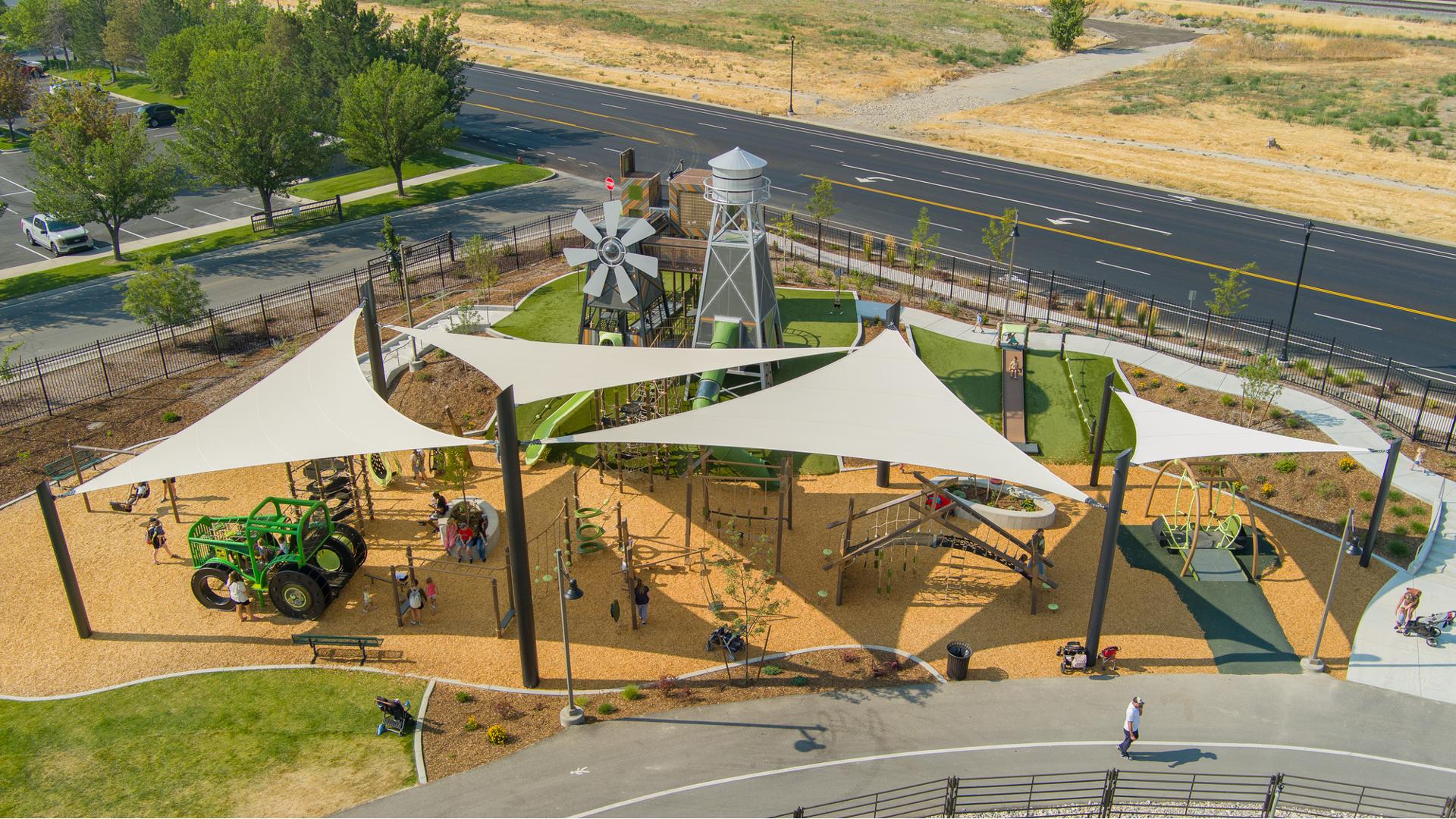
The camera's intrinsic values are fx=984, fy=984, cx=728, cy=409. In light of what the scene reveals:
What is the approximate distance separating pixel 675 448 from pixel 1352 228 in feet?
141

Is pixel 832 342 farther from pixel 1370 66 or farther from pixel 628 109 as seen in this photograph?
pixel 1370 66

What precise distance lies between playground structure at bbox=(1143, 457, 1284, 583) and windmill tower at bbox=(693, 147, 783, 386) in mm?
13236

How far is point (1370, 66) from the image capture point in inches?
3499

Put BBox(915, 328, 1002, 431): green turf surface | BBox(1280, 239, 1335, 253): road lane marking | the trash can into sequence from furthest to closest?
1. BBox(1280, 239, 1335, 253): road lane marking
2. BBox(915, 328, 1002, 431): green turf surface
3. the trash can

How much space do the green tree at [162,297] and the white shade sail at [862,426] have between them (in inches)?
943

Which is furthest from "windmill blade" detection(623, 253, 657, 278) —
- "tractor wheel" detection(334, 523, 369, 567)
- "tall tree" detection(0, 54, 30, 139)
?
"tall tree" detection(0, 54, 30, 139)

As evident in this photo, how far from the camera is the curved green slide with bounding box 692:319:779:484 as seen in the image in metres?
30.3

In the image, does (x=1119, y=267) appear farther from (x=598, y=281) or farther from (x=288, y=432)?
(x=288, y=432)

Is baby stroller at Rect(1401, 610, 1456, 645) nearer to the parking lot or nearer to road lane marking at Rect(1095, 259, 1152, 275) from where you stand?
road lane marking at Rect(1095, 259, 1152, 275)

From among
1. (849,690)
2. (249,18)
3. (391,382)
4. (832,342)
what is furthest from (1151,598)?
(249,18)

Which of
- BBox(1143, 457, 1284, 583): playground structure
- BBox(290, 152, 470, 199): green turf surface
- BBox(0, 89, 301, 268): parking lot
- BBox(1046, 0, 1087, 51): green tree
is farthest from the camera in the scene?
BBox(1046, 0, 1087, 51): green tree

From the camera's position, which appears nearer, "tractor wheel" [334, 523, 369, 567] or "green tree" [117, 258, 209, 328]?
"tractor wheel" [334, 523, 369, 567]

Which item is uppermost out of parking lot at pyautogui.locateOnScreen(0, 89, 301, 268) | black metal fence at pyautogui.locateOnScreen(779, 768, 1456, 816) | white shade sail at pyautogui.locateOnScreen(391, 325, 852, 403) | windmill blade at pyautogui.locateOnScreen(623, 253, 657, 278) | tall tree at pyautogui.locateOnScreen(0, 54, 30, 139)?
tall tree at pyautogui.locateOnScreen(0, 54, 30, 139)

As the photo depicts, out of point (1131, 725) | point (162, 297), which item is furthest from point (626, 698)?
point (162, 297)
